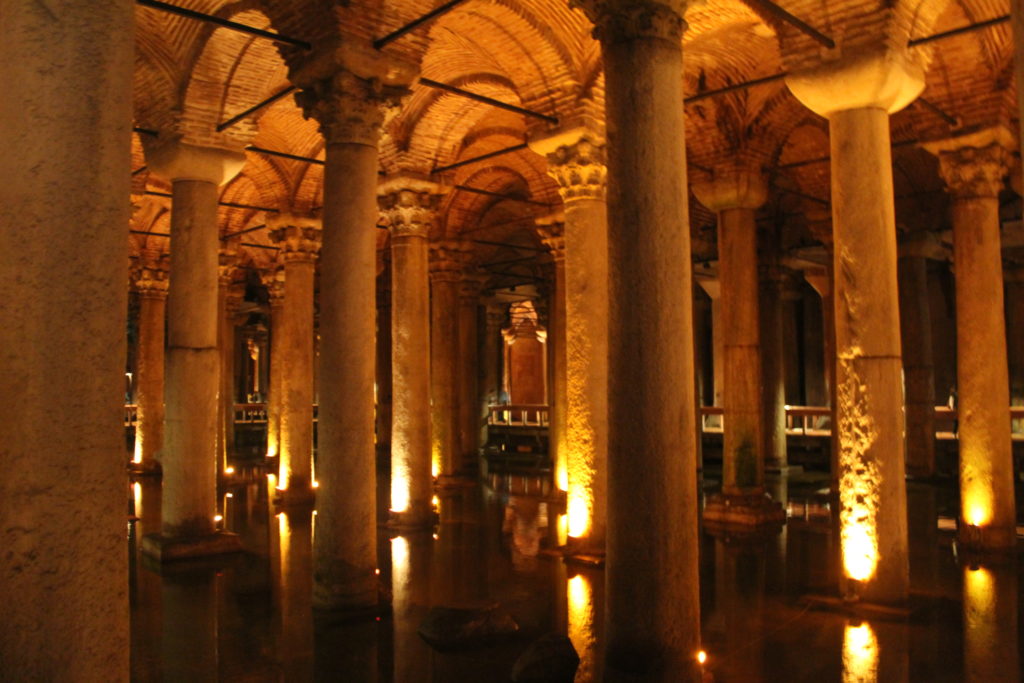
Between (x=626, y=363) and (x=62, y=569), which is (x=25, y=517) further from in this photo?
(x=626, y=363)

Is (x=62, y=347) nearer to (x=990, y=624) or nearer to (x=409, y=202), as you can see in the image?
(x=990, y=624)

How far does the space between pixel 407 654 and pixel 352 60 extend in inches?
182

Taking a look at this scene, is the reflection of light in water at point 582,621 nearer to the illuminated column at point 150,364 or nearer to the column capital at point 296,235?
the column capital at point 296,235

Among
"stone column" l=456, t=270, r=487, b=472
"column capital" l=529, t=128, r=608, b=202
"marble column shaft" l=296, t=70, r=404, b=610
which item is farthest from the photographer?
"stone column" l=456, t=270, r=487, b=472

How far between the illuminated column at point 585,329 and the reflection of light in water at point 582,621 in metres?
0.75

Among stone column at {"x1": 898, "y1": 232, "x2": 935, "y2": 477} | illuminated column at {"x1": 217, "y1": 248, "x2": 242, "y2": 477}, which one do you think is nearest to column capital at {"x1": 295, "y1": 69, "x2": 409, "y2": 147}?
illuminated column at {"x1": 217, "y1": 248, "x2": 242, "y2": 477}

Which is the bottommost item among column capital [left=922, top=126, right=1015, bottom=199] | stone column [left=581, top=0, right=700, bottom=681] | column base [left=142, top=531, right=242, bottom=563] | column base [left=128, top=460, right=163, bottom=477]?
column base [left=142, top=531, right=242, bottom=563]

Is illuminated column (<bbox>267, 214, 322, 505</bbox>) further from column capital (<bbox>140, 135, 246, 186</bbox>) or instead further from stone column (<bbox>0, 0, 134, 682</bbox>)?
stone column (<bbox>0, 0, 134, 682</bbox>)

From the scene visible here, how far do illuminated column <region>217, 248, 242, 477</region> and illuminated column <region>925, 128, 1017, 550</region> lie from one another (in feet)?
35.2

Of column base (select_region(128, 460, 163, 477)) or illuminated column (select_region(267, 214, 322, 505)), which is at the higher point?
illuminated column (select_region(267, 214, 322, 505))

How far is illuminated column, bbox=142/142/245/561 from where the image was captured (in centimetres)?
836

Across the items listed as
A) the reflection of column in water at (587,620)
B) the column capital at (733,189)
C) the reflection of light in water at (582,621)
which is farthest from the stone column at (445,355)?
the reflection of light in water at (582,621)

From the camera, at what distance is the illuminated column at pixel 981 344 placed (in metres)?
8.70

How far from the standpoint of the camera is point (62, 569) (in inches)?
95.9
